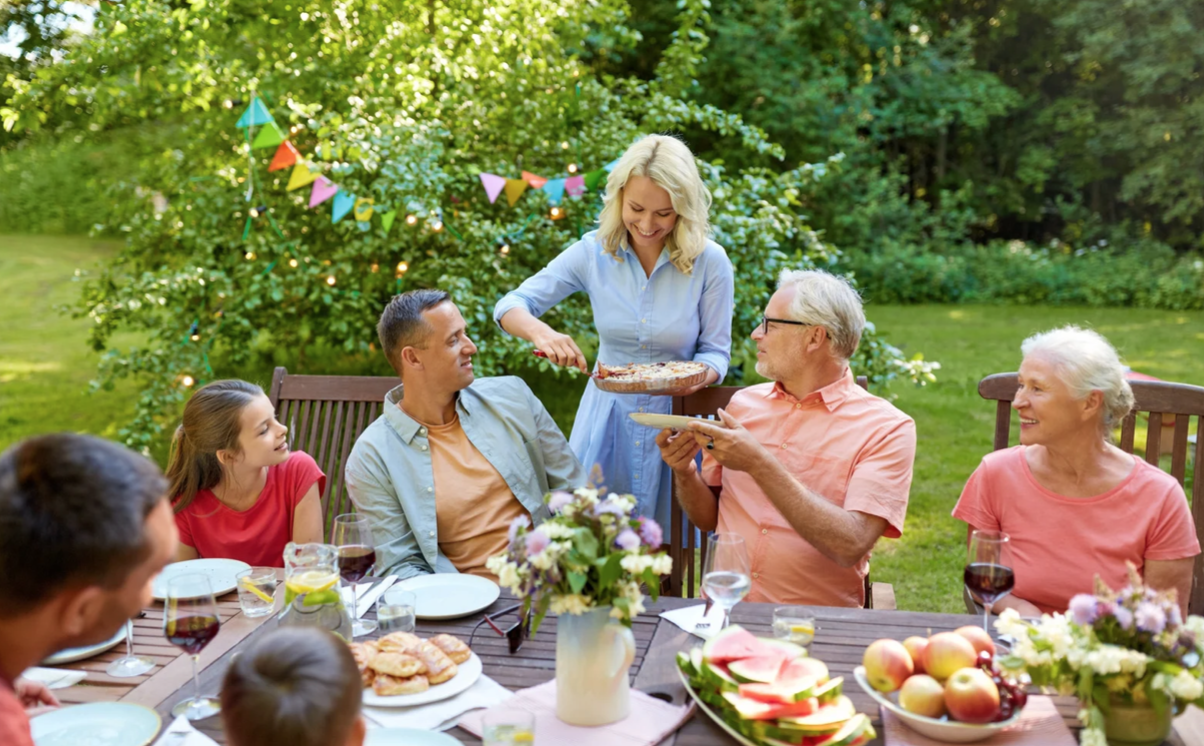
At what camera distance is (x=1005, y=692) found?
161cm

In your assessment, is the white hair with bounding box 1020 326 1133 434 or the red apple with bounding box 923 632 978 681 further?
the white hair with bounding box 1020 326 1133 434

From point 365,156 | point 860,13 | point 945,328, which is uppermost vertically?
point 860,13

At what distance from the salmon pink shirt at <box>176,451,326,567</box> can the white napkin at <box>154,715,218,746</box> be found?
3.59 ft

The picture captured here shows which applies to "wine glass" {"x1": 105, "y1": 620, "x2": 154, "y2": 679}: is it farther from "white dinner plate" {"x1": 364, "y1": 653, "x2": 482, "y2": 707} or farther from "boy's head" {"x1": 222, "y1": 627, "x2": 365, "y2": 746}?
"boy's head" {"x1": 222, "y1": 627, "x2": 365, "y2": 746}

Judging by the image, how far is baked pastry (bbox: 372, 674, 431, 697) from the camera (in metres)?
1.75

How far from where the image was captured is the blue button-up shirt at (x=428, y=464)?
267cm

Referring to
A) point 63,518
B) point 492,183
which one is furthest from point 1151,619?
point 492,183

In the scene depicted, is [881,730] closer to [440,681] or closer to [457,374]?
[440,681]

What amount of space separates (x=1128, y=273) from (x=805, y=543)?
38.4 feet

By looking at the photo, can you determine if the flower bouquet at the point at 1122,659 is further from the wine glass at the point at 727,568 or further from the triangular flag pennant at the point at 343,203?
the triangular flag pennant at the point at 343,203

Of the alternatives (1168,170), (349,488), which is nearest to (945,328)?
(1168,170)

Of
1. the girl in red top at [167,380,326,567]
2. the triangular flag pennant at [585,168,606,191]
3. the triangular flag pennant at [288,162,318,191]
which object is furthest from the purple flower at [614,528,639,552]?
the triangular flag pennant at [288,162,318,191]

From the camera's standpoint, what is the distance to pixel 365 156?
15.8ft

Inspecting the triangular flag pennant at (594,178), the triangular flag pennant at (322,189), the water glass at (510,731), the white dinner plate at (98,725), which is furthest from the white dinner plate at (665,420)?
the triangular flag pennant at (322,189)
